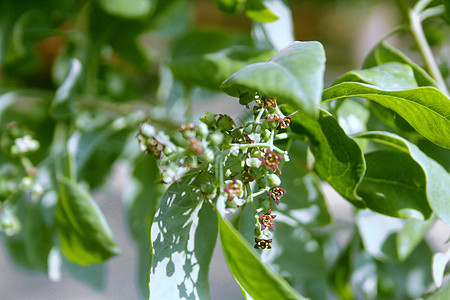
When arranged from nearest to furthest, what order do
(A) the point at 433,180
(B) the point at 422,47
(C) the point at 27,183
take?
(A) the point at 433,180 < (B) the point at 422,47 < (C) the point at 27,183

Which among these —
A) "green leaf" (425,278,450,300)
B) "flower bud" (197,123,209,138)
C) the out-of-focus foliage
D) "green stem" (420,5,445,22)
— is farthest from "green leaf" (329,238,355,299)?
"flower bud" (197,123,209,138)

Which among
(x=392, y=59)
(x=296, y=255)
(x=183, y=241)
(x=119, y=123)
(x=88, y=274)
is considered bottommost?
(x=88, y=274)

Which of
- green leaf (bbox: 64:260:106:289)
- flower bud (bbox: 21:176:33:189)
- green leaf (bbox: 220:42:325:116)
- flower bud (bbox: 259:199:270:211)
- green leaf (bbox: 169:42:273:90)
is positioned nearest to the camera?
green leaf (bbox: 220:42:325:116)

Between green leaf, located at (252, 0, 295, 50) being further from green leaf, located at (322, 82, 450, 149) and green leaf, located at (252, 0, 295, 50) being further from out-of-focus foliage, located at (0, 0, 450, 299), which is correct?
green leaf, located at (322, 82, 450, 149)

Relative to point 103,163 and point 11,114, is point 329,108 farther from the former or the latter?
point 11,114

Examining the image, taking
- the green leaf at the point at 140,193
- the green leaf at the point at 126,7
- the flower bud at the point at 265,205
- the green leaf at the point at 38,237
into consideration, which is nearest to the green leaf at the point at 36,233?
the green leaf at the point at 38,237

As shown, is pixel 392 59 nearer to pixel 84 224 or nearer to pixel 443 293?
pixel 443 293

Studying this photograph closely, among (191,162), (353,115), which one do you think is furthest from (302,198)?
(191,162)
